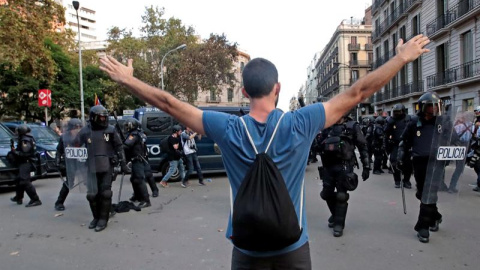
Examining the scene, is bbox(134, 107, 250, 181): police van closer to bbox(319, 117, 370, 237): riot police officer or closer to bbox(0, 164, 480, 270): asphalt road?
bbox(0, 164, 480, 270): asphalt road

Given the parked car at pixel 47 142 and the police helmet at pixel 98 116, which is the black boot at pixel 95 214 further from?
the parked car at pixel 47 142

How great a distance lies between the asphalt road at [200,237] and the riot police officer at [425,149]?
0.57 ft

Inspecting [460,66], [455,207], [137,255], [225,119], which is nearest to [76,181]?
[137,255]

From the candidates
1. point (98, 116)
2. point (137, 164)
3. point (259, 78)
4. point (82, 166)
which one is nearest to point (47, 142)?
point (137, 164)

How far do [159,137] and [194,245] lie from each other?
21.3 ft

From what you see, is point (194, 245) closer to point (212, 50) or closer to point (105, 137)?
point (105, 137)

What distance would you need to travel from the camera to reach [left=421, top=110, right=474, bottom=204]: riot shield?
15.7ft

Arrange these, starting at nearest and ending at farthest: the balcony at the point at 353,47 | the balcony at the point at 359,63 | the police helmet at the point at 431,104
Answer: the police helmet at the point at 431,104, the balcony at the point at 359,63, the balcony at the point at 353,47

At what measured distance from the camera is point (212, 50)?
31.9 m

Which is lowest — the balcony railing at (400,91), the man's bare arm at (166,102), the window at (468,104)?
the man's bare arm at (166,102)

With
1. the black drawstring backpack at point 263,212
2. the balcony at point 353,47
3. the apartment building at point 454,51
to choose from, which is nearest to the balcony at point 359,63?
the balcony at point 353,47

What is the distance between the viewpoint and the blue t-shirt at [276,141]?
5.82ft

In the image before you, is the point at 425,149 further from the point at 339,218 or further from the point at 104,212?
the point at 104,212

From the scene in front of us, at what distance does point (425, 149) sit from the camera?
501 centimetres
